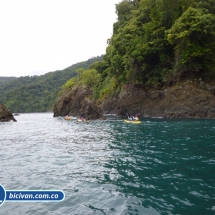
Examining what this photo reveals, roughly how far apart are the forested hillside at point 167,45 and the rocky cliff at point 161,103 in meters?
2.36

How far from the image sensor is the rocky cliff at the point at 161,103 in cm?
4038

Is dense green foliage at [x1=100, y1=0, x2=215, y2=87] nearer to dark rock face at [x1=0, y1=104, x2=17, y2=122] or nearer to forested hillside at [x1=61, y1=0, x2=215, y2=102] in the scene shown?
forested hillside at [x1=61, y1=0, x2=215, y2=102]

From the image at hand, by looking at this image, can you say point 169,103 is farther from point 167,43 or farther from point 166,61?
point 167,43

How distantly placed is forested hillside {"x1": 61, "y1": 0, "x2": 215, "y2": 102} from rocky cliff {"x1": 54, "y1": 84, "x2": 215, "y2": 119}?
2356mm

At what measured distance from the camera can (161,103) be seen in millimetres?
46750

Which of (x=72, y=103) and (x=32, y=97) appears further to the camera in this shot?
(x=32, y=97)

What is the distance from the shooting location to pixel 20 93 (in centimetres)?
16675

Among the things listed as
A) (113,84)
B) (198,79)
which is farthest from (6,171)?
(113,84)

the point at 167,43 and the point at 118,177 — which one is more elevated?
the point at 167,43

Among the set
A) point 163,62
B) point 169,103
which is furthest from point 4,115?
point 163,62

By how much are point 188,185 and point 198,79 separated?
3799 centimetres

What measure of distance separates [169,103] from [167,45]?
1315 centimetres

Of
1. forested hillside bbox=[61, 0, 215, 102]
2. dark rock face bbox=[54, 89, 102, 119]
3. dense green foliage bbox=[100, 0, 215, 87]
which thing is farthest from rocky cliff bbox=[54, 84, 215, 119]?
dark rock face bbox=[54, 89, 102, 119]

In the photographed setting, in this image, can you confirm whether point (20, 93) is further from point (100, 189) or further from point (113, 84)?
point (100, 189)
